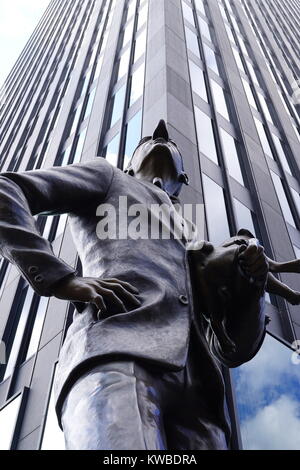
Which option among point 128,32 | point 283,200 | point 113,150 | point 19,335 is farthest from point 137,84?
Result: point 19,335

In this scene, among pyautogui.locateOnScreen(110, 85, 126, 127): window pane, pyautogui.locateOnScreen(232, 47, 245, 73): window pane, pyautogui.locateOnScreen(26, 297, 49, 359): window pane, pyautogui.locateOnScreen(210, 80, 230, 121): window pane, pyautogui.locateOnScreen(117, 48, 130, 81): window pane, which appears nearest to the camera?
pyautogui.locateOnScreen(26, 297, 49, 359): window pane

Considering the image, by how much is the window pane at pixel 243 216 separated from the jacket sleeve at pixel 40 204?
9.81 metres

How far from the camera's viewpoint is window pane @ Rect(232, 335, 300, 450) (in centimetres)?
763

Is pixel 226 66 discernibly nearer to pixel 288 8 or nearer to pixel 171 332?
pixel 171 332

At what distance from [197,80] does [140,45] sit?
3076 mm

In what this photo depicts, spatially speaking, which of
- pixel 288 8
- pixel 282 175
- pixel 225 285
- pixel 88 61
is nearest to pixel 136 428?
pixel 225 285

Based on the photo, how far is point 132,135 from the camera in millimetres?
13234

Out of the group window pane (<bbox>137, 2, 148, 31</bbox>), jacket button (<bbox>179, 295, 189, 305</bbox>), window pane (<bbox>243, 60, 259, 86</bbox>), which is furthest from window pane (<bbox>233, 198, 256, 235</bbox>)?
window pane (<bbox>243, 60, 259, 86</bbox>)

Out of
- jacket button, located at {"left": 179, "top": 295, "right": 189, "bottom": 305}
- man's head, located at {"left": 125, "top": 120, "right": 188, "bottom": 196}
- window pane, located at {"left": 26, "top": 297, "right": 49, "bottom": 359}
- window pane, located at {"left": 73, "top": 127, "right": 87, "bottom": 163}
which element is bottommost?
jacket button, located at {"left": 179, "top": 295, "right": 189, "bottom": 305}

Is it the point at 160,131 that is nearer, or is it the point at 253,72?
the point at 160,131

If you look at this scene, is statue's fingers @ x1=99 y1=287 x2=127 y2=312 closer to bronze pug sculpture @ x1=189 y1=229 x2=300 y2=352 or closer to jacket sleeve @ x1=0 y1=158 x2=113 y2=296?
jacket sleeve @ x1=0 y1=158 x2=113 y2=296

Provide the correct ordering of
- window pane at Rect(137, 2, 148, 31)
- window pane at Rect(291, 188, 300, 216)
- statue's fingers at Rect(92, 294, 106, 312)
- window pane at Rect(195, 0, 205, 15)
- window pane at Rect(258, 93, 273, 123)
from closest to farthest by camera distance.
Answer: statue's fingers at Rect(92, 294, 106, 312) → window pane at Rect(291, 188, 300, 216) → window pane at Rect(137, 2, 148, 31) → window pane at Rect(258, 93, 273, 123) → window pane at Rect(195, 0, 205, 15)

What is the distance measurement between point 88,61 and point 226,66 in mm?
7965

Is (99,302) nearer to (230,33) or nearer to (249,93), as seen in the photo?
(249,93)
